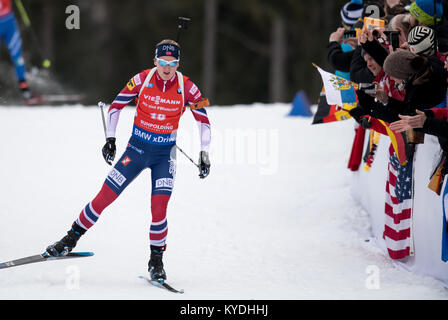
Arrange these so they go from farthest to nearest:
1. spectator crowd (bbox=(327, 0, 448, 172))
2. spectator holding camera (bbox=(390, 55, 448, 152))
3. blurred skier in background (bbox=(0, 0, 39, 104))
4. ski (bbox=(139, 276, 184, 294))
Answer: blurred skier in background (bbox=(0, 0, 39, 104)), ski (bbox=(139, 276, 184, 294)), spectator crowd (bbox=(327, 0, 448, 172)), spectator holding camera (bbox=(390, 55, 448, 152))

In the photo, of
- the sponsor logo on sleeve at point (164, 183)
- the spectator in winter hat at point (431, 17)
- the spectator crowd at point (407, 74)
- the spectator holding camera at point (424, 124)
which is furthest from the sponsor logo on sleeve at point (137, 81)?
the spectator in winter hat at point (431, 17)

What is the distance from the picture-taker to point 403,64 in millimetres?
5402

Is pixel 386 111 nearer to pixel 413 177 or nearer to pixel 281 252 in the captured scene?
pixel 413 177

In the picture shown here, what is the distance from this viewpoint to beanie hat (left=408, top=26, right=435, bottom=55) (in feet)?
17.7

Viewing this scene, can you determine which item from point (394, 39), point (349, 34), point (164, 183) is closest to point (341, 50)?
point (349, 34)

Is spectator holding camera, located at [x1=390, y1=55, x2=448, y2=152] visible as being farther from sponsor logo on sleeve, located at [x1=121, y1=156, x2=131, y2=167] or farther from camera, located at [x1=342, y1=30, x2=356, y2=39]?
sponsor logo on sleeve, located at [x1=121, y1=156, x2=131, y2=167]

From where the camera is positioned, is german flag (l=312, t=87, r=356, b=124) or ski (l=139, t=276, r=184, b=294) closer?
ski (l=139, t=276, r=184, b=294)

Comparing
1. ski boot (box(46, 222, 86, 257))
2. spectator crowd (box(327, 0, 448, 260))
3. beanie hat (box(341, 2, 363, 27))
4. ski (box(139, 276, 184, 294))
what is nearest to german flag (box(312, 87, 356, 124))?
spectator crowd (box(327, 0, 448, 260))

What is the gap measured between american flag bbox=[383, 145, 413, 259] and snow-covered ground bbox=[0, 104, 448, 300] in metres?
0.22

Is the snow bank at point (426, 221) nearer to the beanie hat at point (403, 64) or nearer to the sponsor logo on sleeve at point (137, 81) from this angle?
the beanie hat at point (403, 64)

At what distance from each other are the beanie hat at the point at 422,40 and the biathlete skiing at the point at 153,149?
1.83m

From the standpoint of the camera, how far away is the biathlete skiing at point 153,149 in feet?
19.3
